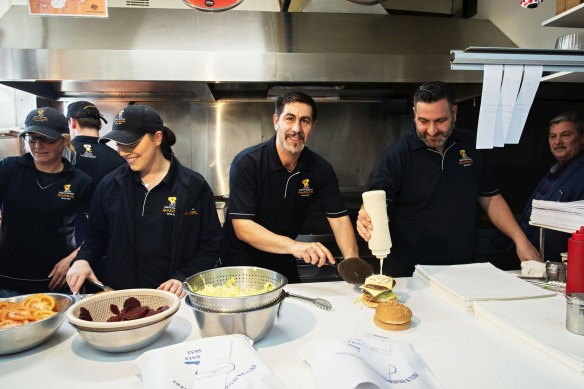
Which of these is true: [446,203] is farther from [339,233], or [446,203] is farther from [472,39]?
[472,39]

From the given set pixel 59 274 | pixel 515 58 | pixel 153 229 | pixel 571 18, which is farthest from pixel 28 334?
pixel 571 18

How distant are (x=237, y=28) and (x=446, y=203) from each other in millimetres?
2305

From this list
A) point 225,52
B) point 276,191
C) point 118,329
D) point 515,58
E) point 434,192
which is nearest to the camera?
point 118,329

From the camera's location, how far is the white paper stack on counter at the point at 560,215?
65.7 inches

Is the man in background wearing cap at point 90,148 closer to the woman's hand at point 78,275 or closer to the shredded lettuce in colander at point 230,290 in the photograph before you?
the woman's hand at point 78,275

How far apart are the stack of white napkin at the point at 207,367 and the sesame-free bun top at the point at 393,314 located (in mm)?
482

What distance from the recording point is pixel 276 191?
6.84 feet

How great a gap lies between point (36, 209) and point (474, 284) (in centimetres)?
225

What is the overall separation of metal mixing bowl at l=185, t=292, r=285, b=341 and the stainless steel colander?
0.01 meters

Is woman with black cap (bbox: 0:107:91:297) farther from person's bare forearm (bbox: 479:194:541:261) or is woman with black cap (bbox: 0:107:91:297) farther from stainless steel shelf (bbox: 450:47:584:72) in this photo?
person's bare forearm (bbox: 479:194:541:261)

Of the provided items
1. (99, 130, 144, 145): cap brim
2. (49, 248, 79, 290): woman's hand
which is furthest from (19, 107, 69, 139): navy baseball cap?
(49, 248, 79, 290): woman's hand

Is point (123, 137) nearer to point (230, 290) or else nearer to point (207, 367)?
point (230, 290)

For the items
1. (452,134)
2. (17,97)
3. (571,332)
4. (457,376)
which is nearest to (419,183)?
(452,134)

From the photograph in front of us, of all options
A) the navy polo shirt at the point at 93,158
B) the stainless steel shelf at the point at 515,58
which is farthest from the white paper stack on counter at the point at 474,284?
the navy polo shirt at the point at 93,158
